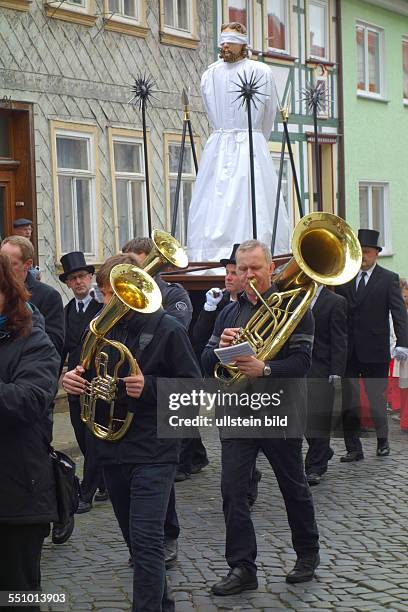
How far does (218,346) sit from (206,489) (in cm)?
308

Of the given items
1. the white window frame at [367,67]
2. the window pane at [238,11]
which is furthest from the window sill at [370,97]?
the window pane at [238,11]

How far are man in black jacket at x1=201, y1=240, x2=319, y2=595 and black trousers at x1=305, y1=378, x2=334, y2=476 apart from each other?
3.28 meters

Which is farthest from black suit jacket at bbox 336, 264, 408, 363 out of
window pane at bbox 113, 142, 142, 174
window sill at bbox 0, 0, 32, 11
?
window pane at bbox 113, 142, 142, 174

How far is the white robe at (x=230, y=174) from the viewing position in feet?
42.9

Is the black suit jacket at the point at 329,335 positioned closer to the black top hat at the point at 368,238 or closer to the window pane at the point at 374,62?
the black top hat at the point at 368,238

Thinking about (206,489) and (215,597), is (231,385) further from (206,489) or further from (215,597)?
(206,489)

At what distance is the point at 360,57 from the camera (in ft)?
89.2

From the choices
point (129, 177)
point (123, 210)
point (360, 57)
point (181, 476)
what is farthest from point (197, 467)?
point (360, 57)

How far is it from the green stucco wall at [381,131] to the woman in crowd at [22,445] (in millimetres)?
21833

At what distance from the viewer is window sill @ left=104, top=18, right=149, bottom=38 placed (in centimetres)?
1853

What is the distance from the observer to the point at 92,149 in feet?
60.3

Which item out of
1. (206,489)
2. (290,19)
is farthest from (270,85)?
(290,19)

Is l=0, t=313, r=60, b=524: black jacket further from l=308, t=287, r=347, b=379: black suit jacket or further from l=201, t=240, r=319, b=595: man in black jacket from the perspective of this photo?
l=308, t=287, r=347, b=379: black suit jacket

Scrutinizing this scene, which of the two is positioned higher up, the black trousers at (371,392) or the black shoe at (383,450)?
the black trousers at (371,392)
